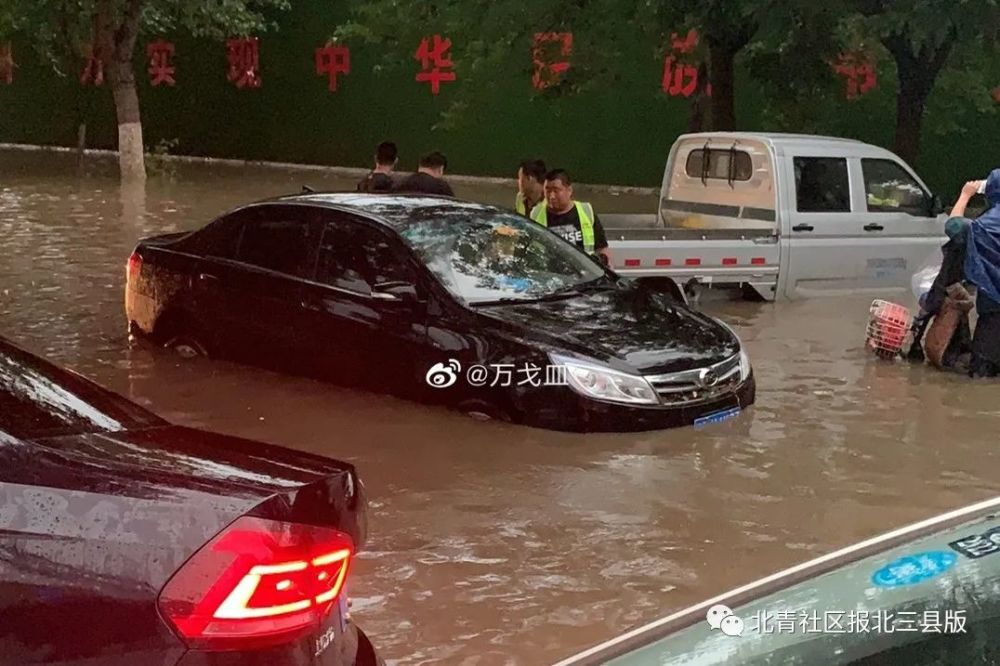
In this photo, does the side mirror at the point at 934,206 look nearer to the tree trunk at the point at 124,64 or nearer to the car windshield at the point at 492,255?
the car windshield at the point at 492,255

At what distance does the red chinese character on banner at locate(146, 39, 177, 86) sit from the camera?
112 feet

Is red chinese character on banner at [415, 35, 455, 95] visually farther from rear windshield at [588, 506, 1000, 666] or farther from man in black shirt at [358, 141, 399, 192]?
rear windshield at [588, 506, 1000, 666]

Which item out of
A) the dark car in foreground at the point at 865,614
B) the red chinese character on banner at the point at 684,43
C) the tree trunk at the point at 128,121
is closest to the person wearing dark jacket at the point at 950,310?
the dark car in foreground at the point at 865,614

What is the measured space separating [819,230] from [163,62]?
26.1 meters

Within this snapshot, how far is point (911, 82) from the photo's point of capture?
15039 mm

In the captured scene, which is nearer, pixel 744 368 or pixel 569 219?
pixel 744 368

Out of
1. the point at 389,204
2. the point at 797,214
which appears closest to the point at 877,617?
the point at 389,204

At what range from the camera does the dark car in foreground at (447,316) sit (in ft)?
24.6

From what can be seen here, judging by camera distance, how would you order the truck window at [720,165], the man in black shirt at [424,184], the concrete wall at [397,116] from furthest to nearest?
1. the concrete wall at [397,116]
2. the truck window at [720,165]
3. the man in black shirt at [424,184]

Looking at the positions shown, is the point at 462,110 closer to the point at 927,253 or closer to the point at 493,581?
the point at 927,253

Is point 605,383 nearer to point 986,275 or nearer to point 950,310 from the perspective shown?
point 986,275

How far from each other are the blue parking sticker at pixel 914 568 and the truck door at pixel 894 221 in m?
9.94

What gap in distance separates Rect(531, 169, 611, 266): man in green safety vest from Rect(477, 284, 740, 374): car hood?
3.74 feet

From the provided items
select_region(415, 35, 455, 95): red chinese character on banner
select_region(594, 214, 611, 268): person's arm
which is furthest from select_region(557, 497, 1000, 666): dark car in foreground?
select_region(415, 35, 455, 95): red chinese character on banner
